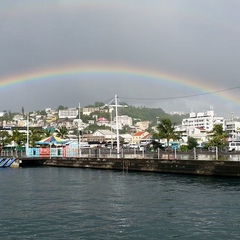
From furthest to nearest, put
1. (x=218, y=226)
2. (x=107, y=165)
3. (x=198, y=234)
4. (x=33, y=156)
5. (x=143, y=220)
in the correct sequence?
(x=33, y=156) → (x=107, y=165) → (x=143, y=220) → (x=218, y=226) → (x=198, y=234)

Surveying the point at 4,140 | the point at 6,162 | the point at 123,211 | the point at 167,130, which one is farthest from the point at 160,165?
the point at 4,140

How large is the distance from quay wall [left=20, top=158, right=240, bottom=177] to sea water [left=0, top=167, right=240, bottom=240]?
374 cm

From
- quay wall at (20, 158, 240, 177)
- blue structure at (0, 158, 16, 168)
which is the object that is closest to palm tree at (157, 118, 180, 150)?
quay wall at (20, 158, 240, 177)

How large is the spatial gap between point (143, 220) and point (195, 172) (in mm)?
27108

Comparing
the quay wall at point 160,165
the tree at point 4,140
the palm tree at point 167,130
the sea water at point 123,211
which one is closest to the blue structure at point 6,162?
the quay wall at point 160,165

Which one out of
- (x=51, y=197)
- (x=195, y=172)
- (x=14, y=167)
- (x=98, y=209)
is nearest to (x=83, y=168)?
(x=14, y=167)

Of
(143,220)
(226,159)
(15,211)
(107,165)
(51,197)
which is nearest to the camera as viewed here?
(143,220)

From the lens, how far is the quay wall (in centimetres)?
4566

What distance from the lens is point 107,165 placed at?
64.6 m

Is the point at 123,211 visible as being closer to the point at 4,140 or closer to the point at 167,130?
the point at 167,130

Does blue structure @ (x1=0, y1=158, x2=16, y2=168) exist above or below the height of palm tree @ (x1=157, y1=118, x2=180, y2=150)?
below

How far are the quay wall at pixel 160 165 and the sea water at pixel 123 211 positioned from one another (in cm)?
374

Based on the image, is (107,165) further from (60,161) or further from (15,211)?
(15,211)

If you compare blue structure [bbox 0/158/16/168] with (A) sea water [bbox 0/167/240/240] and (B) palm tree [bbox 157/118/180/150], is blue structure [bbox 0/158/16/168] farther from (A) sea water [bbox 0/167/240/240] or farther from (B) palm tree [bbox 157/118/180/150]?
(A) sea water [bbox 0/167/240/240]
